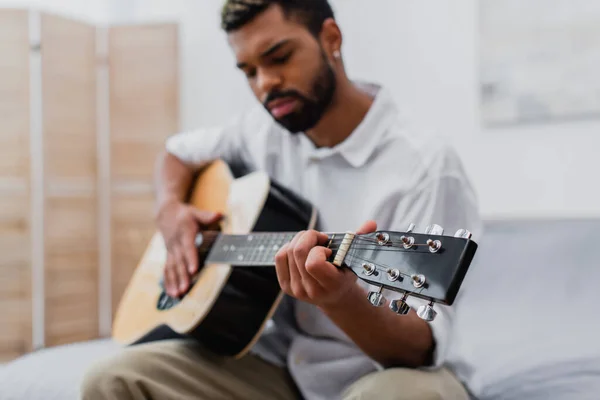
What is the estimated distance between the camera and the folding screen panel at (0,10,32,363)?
92.4 inches

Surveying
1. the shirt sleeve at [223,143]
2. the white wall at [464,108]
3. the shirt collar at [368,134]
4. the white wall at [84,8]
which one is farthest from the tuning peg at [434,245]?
the white wall at [84,8]

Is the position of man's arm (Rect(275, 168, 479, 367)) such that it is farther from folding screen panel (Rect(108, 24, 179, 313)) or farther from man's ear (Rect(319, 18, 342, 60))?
folding screen panel (Rect(108, 24, 179, 313))

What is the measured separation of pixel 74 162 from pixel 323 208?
1.64 metres

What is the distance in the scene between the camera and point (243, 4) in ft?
A: 3.61

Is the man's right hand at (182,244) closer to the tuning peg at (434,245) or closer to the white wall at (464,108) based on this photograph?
the tuning peg at (434,245)

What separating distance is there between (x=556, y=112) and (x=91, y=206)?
1.72m

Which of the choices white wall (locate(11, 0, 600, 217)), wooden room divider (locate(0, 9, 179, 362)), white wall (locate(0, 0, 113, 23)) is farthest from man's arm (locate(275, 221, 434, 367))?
white wall (locate(0, 0, 113, 23))

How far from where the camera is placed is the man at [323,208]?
94 cm

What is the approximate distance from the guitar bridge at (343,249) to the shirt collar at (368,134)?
0.34m

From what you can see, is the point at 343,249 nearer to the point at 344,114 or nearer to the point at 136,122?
the point at 344,114

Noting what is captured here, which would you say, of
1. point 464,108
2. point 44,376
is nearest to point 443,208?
point 44,376

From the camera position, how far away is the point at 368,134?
43.2 inches

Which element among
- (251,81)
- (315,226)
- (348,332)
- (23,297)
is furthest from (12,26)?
(348,332)

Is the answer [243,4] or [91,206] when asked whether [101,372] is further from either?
[91,206]
